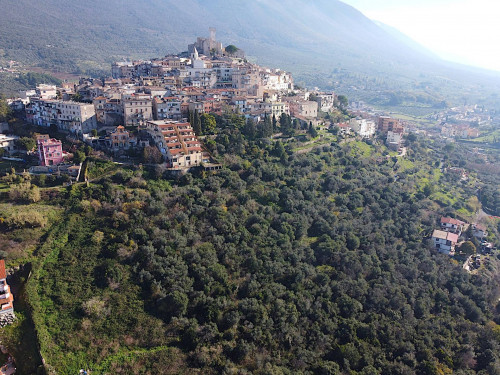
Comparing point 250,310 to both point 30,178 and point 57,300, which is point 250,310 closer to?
point 57,300

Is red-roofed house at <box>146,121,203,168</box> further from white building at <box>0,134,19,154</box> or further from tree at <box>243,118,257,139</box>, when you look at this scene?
white building at <box>0,134,19,154</box>

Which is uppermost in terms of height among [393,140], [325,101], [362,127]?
[325,101]

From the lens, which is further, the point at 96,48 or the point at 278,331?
the point at 96,48

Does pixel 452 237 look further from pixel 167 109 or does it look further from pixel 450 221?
pixel 167 109

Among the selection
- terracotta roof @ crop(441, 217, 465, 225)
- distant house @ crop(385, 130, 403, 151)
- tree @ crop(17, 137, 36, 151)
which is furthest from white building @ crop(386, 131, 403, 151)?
tree @ crop(17, 137, 36, 151)

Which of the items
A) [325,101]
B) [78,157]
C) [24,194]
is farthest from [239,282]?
[325,101]

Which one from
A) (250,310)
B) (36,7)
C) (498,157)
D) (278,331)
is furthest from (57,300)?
(36,7)
